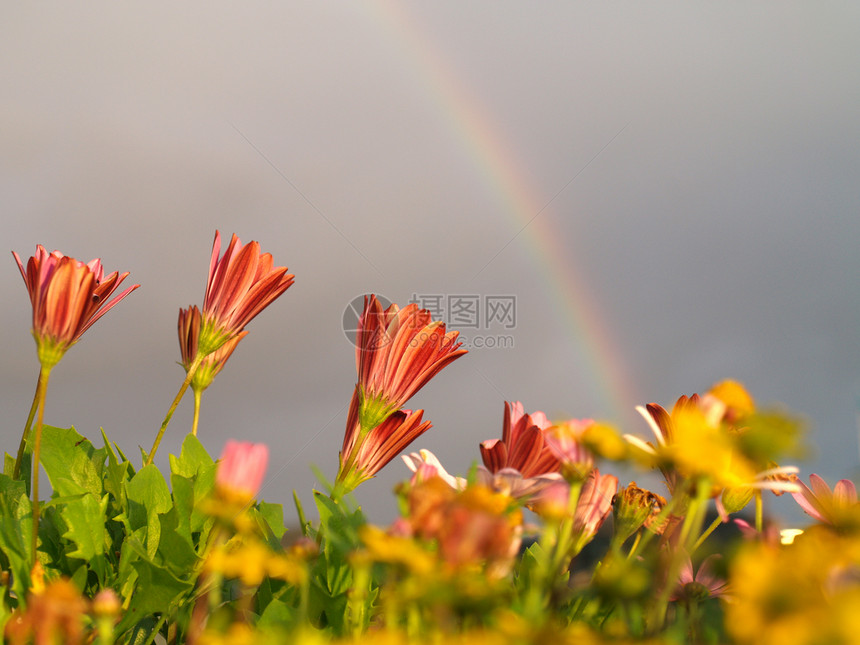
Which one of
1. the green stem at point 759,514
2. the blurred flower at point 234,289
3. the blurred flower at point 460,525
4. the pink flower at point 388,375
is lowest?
the blurred flower at point 460,525

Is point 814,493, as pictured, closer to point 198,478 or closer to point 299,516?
point 299,516

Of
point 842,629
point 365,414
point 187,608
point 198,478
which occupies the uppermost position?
point 365,414

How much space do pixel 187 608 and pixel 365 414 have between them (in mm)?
464

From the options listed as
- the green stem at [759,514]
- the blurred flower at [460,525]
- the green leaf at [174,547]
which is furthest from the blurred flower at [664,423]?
the green leaf at [174,547]

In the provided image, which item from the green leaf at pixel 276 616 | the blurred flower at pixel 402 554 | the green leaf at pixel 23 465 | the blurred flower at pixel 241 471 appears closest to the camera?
the blurred flower at pixel 402 554

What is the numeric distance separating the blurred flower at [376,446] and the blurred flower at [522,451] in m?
0.28

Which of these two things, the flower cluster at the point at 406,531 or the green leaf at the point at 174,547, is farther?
the green leaf at the point at 174,547

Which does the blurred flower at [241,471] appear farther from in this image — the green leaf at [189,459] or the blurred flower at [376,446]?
the green leaf at [189,459]

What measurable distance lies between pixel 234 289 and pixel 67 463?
0.47 m

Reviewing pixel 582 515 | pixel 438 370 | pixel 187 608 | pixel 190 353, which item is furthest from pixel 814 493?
pixel 190 353

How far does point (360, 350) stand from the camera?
137 cm

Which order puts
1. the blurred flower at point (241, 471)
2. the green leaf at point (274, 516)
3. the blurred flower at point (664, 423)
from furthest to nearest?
1. the green leaf at point (274, 516)
2. the blurred flower at point (664, 423)
3. the blurred flower at point (241, 471)

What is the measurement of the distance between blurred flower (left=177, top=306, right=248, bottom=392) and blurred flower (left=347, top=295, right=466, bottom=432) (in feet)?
1.17

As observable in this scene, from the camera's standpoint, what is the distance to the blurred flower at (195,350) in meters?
1.51
